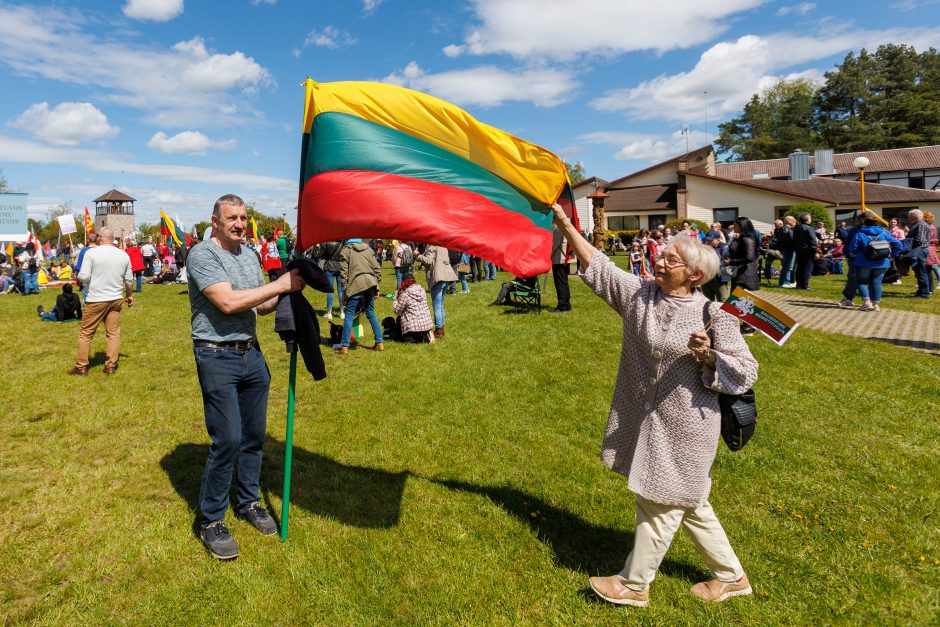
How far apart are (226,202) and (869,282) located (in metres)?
13.6

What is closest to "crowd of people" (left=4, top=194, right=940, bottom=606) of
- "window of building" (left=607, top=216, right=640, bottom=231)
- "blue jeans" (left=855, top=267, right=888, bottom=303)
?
"blue jeans" (left=855, top=267, right=888, bottom=303)

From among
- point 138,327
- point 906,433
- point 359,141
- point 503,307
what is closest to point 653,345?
point 359,141

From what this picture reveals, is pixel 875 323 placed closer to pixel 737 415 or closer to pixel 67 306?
pixel 737 415

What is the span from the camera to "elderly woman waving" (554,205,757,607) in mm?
2945

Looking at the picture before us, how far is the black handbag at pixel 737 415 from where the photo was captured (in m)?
2.98

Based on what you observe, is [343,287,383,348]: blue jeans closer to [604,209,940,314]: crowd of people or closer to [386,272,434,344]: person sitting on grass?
[386,272,434,344]: person sitting on grass

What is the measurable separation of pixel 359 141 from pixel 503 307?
387 inches

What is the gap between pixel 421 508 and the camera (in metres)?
4.41

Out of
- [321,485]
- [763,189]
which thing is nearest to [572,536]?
[321,485]

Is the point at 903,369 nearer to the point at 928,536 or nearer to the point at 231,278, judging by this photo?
the point at 928,536

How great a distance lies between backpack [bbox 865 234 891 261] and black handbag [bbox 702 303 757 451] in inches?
440

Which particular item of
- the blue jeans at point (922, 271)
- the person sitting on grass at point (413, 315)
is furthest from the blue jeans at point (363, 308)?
the blue jeans at point (922, 271)

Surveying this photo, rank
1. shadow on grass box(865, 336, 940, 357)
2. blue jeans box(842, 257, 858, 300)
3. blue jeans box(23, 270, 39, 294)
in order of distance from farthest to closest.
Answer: blue jeans box(23, 270, 39, 294)
blue jeans box(842, 257, 858, 300)
shadow on grass box(865, 336, 940, 357)

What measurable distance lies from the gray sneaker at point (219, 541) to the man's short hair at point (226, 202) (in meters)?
2.14
